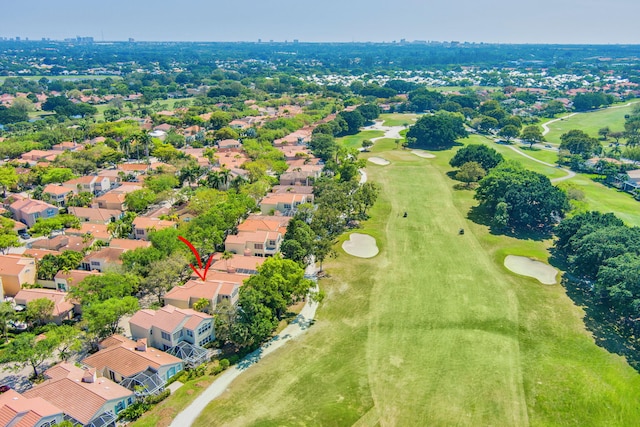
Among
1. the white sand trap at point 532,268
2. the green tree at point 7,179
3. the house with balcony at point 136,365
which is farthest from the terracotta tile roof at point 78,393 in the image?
the green tree at point 7,179

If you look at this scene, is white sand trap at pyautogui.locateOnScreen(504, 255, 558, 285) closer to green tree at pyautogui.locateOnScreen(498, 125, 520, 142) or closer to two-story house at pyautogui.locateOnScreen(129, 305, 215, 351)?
two-story house at pyautogui.locateOnScreen(129, 305, 215, 351)

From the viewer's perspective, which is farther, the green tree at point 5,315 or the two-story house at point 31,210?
the two-story house at point 31,210

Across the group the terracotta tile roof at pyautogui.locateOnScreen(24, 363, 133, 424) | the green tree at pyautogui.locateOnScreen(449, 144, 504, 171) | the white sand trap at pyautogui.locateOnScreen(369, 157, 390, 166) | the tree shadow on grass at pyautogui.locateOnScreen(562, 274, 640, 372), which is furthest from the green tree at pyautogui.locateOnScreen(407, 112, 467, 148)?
the terracotta tile roof at pyautogui.locateOnScreen(24, 363, 133, 424)

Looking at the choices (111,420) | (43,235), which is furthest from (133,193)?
(111,420)

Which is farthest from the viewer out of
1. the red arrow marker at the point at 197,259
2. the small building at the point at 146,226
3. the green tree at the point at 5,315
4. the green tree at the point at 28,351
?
the small building at the point at 146,226

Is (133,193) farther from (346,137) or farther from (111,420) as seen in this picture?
(346,137)

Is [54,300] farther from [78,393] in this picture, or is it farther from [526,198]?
[526,198]

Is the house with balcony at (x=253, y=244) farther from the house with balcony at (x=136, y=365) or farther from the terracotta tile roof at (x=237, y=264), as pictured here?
the house with balcony at (x=136, y=365)
